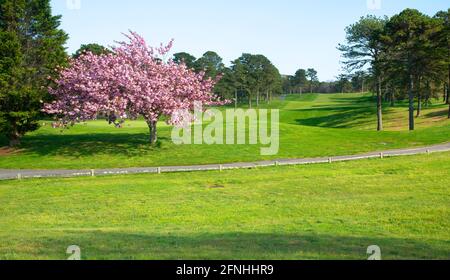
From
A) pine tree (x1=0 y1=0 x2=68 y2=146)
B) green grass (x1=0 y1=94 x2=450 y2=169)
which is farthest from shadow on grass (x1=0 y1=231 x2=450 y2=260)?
pine tree (x1=0 y1=0 x2=68 y2=146)

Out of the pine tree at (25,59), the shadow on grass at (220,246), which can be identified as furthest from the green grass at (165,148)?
the shadow on grass at (220,246)

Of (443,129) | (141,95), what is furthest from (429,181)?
(443,129)

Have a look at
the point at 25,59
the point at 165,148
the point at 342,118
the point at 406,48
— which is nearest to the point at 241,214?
the point at 165,148

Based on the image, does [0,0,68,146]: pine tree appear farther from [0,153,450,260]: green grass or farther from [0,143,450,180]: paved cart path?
[0,153,450,260]: green grass

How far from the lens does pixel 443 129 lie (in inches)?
2048

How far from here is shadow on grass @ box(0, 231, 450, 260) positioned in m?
9.72

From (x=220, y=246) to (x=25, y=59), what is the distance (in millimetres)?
39400

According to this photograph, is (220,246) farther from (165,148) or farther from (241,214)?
(165,148)

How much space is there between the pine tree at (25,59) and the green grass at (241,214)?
1445 centimetres

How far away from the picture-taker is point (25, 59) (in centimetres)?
4325

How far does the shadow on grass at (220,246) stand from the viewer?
9.72m

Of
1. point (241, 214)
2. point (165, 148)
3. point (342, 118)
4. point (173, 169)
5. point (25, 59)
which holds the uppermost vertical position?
point (25, 59)

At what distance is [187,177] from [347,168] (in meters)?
11.4
